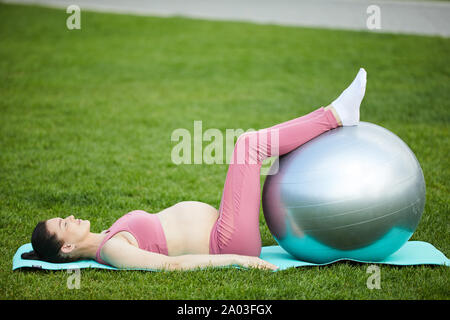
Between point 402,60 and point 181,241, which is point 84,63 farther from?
point 181,241

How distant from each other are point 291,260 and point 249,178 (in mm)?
873

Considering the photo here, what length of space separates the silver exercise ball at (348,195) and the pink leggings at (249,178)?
0.36ft

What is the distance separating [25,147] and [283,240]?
526cm

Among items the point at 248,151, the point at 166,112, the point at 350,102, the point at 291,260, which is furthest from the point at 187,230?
the point at 166,112

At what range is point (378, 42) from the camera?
47.1ft

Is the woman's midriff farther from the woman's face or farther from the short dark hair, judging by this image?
the short dark hair

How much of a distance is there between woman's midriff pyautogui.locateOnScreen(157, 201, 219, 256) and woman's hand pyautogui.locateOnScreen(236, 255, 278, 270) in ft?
1.09

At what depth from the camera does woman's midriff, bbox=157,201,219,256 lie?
470 cm

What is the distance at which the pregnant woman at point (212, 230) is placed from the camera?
4.56 metres
